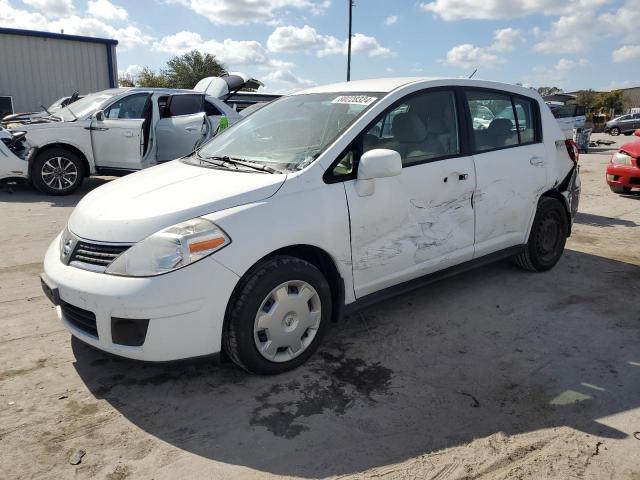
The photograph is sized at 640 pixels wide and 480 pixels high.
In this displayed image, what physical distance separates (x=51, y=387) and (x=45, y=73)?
17.9m

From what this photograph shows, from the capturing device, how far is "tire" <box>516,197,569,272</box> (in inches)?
189

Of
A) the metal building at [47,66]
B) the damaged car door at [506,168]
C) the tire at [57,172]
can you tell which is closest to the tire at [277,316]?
the damaged car door at [506,168]

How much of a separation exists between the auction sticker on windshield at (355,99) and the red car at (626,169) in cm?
720

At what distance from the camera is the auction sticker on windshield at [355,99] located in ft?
11.8

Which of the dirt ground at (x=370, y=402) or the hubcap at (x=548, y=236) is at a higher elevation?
the hubcap at (x=548, y=236)

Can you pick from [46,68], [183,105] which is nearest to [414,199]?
[183,105]

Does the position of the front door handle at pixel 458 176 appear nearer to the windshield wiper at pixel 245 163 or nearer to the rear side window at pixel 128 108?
the windshield wiper at pixel 245 163

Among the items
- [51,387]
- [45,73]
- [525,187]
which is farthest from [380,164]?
[45,73]

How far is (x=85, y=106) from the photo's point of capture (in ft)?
30.7

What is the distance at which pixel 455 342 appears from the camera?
3.63 metres

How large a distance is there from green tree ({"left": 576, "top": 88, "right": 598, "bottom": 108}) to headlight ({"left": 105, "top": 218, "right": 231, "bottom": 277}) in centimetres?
5985

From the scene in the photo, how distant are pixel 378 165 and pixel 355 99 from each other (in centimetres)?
73

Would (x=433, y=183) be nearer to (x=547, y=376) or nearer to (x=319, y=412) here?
(x=547, y=376)

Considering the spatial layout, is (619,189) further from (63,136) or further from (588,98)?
(588,98)
